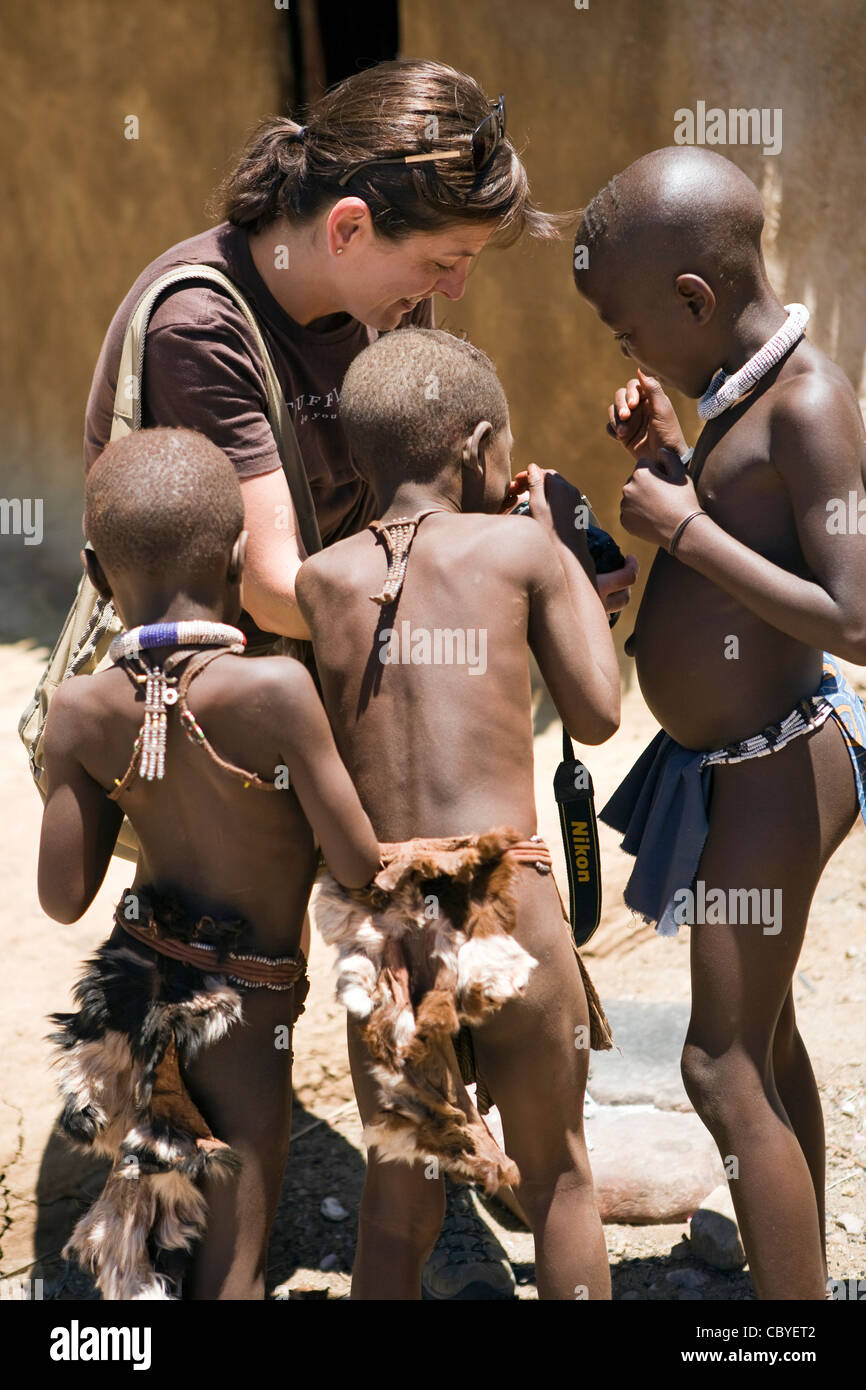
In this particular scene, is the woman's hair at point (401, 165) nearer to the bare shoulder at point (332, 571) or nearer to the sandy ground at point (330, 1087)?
the bare shoulder at point (332, 571)

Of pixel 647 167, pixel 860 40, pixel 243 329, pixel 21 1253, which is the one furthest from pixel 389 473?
pixel 860 40

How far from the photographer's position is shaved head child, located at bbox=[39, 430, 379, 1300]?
200 cm

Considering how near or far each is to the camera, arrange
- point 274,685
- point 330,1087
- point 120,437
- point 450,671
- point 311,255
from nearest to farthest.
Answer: point 274,685, point 450,671, point 120,437, point 311,255, point 330,1087

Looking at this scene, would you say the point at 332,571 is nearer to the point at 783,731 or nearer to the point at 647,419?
the point at 647,419

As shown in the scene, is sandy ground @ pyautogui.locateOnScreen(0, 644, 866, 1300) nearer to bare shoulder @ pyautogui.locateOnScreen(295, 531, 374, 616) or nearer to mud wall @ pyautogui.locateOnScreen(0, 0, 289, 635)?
bare shoulder @ pyautogui.locateOnScreen(295, 531, 374, 616)

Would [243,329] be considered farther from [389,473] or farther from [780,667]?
[780,667]

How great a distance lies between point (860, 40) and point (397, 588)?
140 inches

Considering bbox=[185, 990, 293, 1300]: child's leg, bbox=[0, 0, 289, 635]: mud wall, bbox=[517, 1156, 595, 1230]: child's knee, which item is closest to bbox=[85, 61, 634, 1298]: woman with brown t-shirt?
bbox=[185, 990, 293, 1300]: child's leg

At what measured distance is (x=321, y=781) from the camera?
6.50 ft

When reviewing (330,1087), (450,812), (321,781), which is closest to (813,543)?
(450,812)

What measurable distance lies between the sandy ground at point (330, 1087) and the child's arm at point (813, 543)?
1414 mm

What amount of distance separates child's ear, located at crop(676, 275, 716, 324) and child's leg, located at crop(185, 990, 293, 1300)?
1.29 metres

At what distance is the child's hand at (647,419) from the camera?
2.34m

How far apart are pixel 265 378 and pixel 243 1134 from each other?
1.31 meters
